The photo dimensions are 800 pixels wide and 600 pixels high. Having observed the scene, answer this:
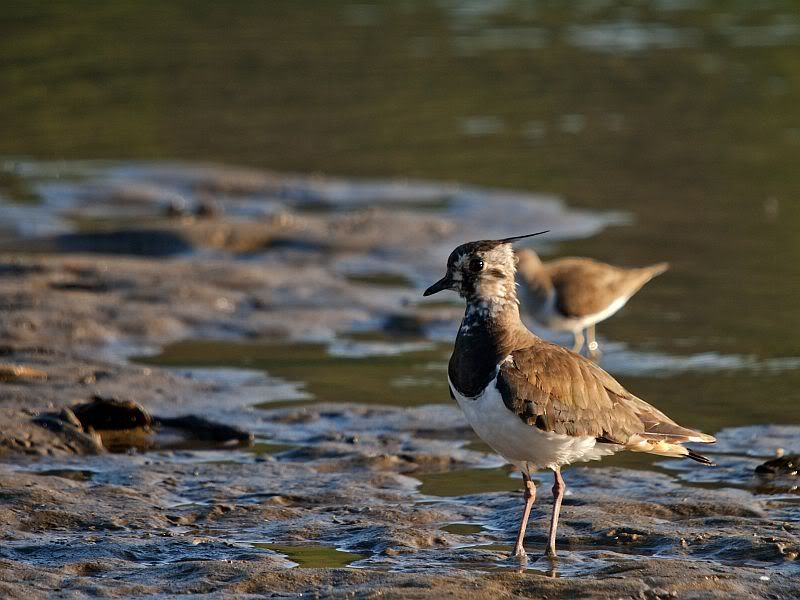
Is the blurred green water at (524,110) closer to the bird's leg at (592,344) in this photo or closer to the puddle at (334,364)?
the bird's leg at (592,344)

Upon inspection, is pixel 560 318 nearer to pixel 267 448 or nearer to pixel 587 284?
pixel 587 284

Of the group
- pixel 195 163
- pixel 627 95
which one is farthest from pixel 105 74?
pixel 627 95

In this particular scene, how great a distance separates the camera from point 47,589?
645 centimetres

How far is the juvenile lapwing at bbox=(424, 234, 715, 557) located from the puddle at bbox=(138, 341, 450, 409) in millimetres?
3046

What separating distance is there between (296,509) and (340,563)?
3.13ft

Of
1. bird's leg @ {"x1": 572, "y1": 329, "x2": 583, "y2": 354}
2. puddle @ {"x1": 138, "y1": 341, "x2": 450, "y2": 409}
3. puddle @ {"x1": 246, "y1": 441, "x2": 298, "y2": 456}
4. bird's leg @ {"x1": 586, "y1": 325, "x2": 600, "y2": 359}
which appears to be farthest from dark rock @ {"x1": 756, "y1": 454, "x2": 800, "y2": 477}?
bird's leg @ {"x1": 572, "y1": 329, "x2": 583, "y2": 354}

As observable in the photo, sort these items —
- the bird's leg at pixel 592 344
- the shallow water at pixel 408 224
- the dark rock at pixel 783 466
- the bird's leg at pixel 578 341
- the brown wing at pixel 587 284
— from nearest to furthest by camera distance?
the shallow water at pixel 408 224 → the dark rock at pixel 783 466 → the brown wing at pixel 587 284 → the bird's leg at pixel 592 344 → the bird's leg at pixel 578 341

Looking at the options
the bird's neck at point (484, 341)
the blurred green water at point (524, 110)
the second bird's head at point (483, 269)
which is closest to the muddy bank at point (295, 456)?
the bird's neck at point (484, 341)

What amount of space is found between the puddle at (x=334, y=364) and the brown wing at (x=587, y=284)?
111 centimetres

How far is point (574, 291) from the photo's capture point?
11.8 meters

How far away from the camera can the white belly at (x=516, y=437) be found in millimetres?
7039

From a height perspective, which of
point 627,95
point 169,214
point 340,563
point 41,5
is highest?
point 41,5

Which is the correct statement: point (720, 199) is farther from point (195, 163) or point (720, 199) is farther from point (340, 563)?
point (340, 563)

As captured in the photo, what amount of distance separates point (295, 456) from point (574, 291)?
3581mm
